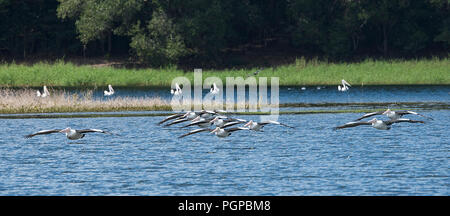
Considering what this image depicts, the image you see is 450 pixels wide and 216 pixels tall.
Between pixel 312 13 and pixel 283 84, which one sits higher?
pixel 312 13

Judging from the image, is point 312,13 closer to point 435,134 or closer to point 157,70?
point 157,70

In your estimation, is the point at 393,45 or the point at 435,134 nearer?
the point at 435,134

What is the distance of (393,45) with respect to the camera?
285 feet

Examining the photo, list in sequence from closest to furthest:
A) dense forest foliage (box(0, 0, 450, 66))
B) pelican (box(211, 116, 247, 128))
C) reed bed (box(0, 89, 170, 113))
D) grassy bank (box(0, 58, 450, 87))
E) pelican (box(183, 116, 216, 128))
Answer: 1. pelican (box(183, 116, 216, 128))
2. pelican (box(211, 116, 247, 128))
3. reed bed (box(0, 89, 170, 113))
4. grassy bank (box(0, 58, 450, 87))
5. dense forest foliage (box(0, 0, 450, 66))

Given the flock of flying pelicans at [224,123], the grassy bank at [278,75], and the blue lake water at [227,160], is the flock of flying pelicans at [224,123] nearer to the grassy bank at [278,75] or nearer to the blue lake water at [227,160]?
the blue lake water at [227,160]

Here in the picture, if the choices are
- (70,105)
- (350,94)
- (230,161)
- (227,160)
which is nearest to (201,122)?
(227,160)

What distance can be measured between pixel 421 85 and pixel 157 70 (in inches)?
814

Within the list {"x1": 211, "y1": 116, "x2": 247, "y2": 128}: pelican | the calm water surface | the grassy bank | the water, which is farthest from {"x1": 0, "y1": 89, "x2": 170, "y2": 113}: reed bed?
the grassy bank

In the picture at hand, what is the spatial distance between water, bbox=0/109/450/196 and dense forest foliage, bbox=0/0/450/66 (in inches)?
1402

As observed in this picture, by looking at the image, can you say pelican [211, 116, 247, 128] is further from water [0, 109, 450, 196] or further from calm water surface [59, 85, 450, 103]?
calm water surface [59, 85, 450, 103]

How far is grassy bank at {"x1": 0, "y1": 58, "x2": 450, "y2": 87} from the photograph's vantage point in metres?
65.6

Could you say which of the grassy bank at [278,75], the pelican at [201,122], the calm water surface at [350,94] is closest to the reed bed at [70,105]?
the calm water surface at [350,94]
